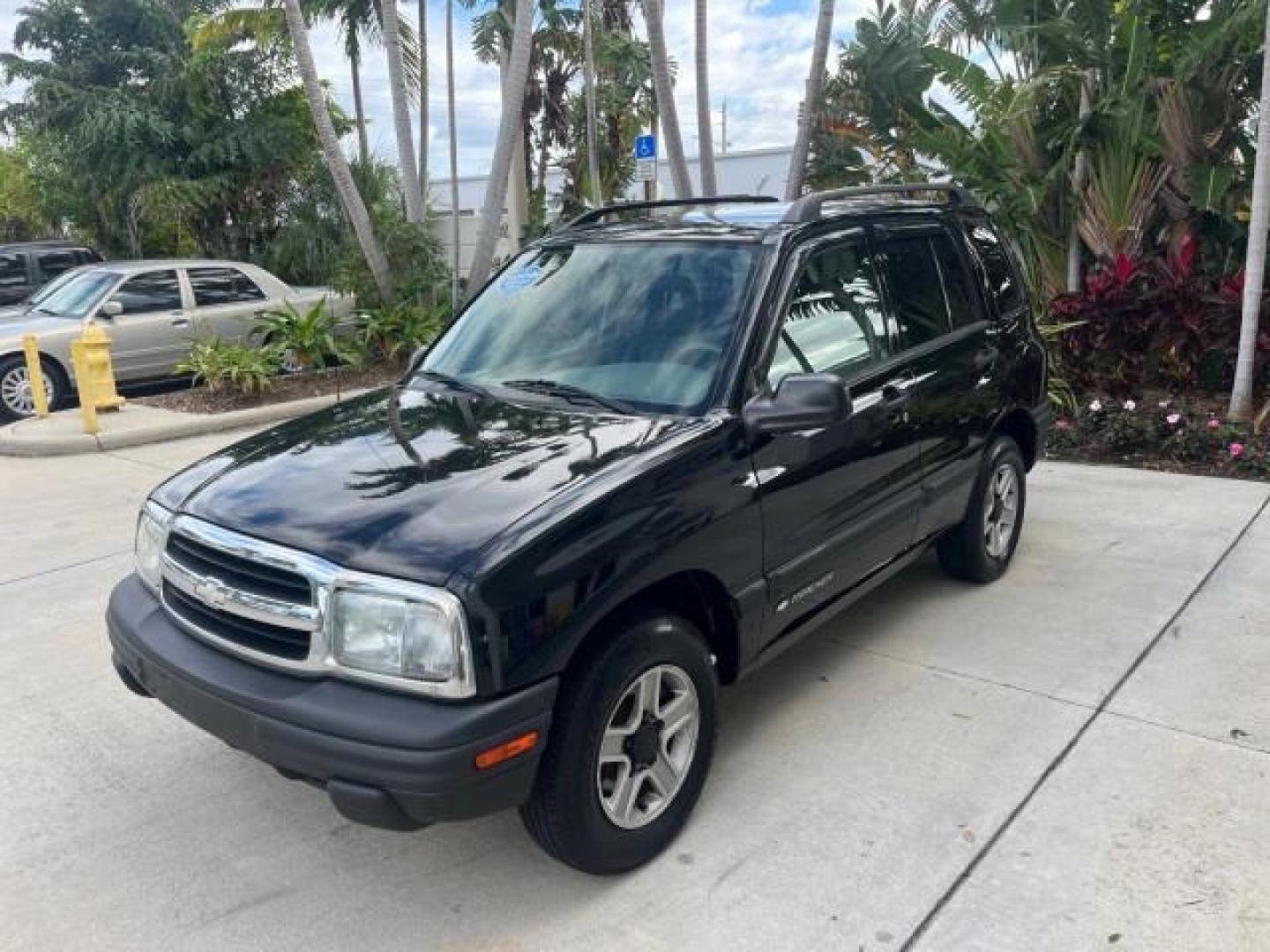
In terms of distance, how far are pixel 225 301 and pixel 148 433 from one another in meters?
2.90

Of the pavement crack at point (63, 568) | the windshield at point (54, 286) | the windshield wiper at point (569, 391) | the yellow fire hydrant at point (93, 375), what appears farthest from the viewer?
the windshield at point (54, 286)

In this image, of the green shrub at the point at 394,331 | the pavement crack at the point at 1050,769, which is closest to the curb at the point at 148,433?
the green shrub at the point at 394,331

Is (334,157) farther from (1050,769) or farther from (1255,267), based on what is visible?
(1050,769)

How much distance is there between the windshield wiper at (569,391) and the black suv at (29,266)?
12.6 metres

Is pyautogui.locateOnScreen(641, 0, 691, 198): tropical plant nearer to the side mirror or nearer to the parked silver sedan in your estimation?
the parked silver sedan

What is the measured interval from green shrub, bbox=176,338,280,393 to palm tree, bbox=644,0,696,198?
488cm

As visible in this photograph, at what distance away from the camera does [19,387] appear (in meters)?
10.0

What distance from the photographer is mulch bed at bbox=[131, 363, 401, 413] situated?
1020 centimetres

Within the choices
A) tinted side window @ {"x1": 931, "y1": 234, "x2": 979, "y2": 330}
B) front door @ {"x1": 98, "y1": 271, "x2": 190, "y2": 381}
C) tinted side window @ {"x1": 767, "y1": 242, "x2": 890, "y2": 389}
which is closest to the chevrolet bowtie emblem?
tinted side window @ {"x1": 767, "y1": 242, "x2": 890, "y2": 389}

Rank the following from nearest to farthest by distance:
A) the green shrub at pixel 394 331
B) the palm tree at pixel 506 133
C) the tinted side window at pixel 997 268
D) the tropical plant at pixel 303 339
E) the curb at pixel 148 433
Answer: the tinted side window at pixel 997 268 < the curb at pixel 148 433 < the palm tree at pixel 506 133 < the tropical plant at pixel 303 339 < the green shrub at pixel 394 331

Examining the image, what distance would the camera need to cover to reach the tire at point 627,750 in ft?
8.68

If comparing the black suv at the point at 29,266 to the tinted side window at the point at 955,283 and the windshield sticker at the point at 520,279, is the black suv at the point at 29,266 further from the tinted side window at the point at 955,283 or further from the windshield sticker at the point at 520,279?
the tinted side window at the point at 955,283

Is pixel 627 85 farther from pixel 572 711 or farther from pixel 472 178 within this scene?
pixel 572 711

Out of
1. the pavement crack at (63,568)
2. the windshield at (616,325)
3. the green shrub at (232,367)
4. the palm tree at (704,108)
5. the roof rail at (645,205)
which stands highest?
the palm tree at (704,108)
